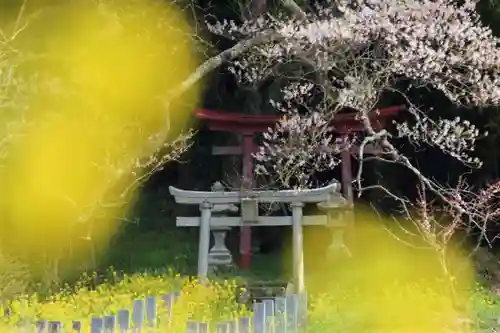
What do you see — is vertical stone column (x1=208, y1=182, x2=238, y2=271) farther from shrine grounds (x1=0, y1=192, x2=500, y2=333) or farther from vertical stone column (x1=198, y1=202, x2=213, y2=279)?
vertical stone column (x1=198, y1=202, x2=213, y2=279)

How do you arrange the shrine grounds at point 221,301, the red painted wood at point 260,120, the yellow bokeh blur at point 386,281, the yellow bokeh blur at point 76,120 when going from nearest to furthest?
the shrine grounds at point 221,301, the yellow bokeh blur at point 386,281, the yellow bokeh blur at point 76,120, the red painted wood at point 260,120

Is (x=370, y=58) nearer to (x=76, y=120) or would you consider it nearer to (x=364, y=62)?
(x=364, y=62)

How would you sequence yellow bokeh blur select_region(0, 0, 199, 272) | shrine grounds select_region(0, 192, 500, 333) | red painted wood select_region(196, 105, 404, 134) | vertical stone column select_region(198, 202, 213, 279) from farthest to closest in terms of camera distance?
red painted wood select_region(196, 105, 404, 134), yellow bokeh blur select_region(0, 0, 199, 272), vertical stone column select_region(198, 202, 213, 279), shrine grounds select_region(0, 192, 500, 333)

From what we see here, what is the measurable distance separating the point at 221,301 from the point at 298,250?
4.33 ft

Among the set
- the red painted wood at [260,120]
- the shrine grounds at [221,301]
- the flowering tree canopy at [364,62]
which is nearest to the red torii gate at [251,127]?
the red painted wood at [260,120]

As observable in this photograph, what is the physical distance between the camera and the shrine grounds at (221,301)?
791 centimetres

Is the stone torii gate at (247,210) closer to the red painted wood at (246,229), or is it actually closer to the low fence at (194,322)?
the red painted wood at (246,229)

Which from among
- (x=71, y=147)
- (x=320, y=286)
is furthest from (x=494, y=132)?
(x=71, y=147)

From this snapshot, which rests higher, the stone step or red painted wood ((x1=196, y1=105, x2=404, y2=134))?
red painted wood ((x1=196, y1=105, x2=404, y2=134))

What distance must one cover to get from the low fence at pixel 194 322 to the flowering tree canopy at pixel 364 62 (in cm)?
332

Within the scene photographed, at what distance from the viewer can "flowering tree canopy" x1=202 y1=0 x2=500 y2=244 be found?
9.93m

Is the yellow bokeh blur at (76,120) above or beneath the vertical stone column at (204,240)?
above

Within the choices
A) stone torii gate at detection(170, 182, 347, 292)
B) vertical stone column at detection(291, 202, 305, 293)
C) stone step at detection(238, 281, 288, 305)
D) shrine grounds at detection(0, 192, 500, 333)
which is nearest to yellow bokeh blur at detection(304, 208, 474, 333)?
shrine grounds at detection(0, 192, 500, 333)

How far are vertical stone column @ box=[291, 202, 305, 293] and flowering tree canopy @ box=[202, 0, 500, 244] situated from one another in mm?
1059
